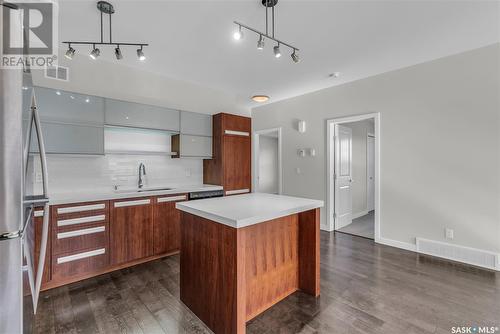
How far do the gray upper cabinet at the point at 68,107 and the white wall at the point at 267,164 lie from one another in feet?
14.8

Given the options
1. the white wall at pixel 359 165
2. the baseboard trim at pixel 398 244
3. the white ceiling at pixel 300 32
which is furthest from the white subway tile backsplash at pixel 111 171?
the white wall at pixel 359 165

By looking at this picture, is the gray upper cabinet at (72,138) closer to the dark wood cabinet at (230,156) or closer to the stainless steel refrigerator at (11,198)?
the dark wood cabinet at (230,156)

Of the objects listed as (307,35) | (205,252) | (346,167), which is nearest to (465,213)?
(346,167)

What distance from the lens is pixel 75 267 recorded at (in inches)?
94.3

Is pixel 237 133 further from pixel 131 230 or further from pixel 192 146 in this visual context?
pixel 131 230

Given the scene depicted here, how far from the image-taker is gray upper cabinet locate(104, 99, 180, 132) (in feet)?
9.59

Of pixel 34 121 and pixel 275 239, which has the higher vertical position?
pixel 34 121

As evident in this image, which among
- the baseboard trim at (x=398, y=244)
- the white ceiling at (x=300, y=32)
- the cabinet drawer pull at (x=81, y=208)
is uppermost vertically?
the white ceiling at (x=300, y=32)

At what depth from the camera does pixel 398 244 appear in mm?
3287

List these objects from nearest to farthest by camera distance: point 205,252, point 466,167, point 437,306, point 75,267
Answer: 1. point 205,252
2. point 437,306
3. point 75,267
4. point 466,167

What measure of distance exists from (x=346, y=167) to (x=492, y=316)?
287 cm

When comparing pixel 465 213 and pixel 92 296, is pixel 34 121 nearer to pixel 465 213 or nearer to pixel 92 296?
pixel 92 296

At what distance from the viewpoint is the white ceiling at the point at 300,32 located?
2020mm

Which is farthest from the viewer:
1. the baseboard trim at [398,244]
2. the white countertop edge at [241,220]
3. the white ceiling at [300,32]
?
the baseboard trim at [398,244]
